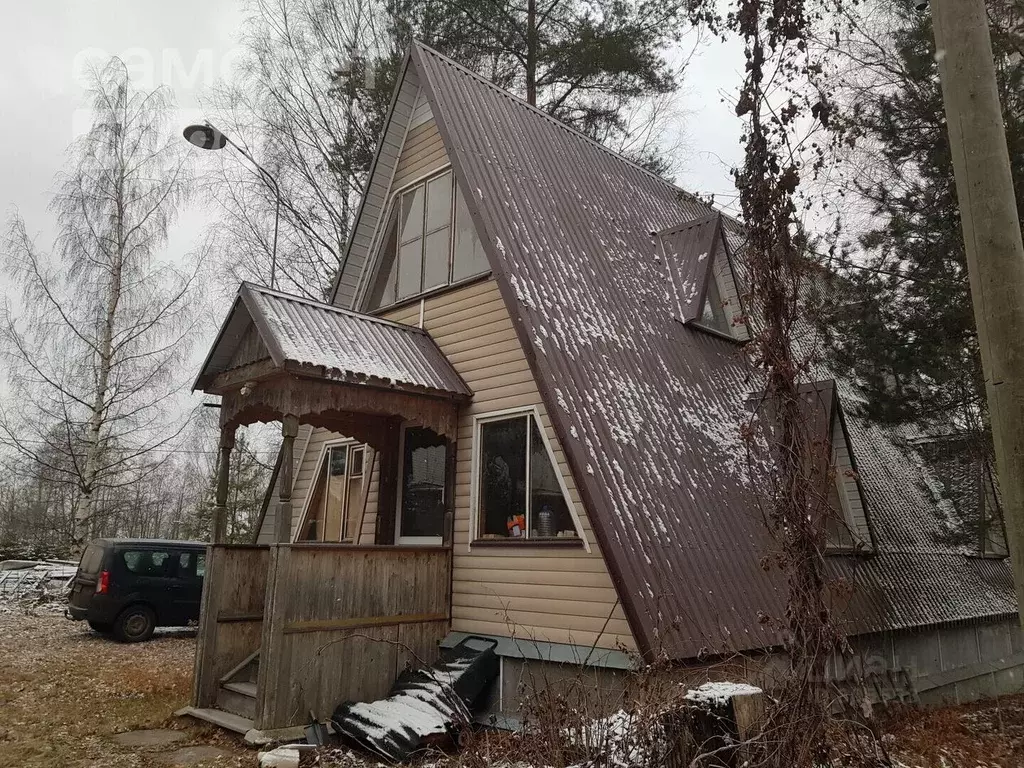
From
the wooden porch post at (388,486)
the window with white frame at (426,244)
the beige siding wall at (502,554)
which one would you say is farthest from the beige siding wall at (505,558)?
the wooden porch post at (388,486)

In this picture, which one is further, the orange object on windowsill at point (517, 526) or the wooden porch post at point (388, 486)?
the wooden porch post at point (388, 486)

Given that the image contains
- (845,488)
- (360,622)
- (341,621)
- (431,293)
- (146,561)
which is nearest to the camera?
(341,621)

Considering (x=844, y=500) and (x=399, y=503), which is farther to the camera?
(x=844, y=500)

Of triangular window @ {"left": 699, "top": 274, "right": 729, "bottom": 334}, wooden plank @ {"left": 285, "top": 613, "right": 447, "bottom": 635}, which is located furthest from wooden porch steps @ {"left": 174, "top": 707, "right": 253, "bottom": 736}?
triangular window @ {"left": 699, "top": 274, "right": 729, "bottom": 334}

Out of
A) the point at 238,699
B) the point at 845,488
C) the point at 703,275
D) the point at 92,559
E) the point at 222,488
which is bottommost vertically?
the point at 238,699

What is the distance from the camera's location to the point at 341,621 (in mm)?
8164

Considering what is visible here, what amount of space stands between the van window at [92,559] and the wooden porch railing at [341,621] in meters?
8.73

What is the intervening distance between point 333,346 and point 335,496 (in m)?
3.62

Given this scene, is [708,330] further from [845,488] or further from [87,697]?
[87,697]

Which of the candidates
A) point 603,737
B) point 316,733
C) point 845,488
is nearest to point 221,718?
point 316,733

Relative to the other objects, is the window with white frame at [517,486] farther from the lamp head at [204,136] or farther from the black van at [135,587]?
the black van at [135,587]

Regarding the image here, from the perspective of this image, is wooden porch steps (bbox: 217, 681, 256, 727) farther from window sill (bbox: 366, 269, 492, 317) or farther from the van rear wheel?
the van rear wheel

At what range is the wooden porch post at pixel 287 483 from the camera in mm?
7891

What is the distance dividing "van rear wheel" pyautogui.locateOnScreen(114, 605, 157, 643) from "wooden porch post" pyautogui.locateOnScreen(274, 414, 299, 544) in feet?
28.7
